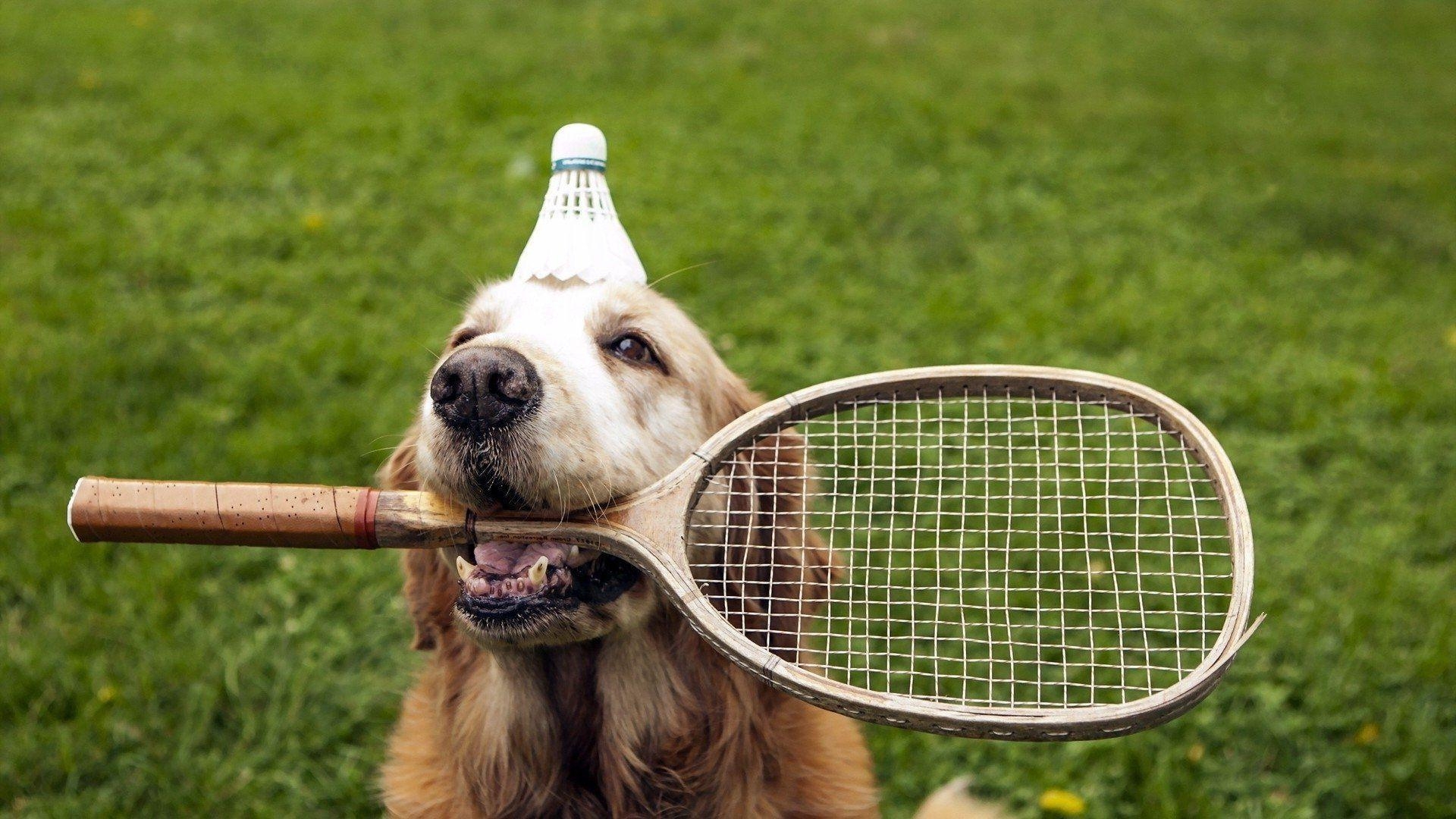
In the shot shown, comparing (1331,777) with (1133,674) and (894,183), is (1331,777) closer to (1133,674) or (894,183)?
(1133,674)

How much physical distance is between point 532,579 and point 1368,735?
109 inches

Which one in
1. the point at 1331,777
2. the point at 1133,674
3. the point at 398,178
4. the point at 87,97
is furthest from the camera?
the point at 87,97

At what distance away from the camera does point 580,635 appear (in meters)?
2.21

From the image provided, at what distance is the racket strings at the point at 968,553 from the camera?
8.34 ft

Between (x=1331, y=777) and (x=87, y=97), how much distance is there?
25.6 ft

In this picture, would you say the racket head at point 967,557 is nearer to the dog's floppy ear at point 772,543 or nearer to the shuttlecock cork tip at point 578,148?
the dog's floppy ear at point 772,543

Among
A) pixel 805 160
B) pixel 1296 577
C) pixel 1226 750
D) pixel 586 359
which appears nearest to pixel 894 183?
pixel 805 160

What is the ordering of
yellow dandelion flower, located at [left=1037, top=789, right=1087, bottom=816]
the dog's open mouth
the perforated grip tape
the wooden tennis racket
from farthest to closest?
yellow dandelion flower, located at [left=1037, top=789, right=1087, bottom=816]
the dog's open mouth
the perforated grip tape
the wooden tennis racket

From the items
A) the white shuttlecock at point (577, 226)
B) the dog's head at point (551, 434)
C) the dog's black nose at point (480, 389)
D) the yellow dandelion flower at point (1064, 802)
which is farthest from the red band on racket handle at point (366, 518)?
the yellow dandelion flower at point (1064, 802)

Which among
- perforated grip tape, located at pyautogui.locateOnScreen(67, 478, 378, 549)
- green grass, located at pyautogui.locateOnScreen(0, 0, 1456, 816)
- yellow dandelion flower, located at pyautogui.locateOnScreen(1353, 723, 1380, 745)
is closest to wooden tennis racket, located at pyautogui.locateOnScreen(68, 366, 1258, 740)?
perforated grip tape, located at pyautogui.locateOnScreen(67, 478, 378, 549)

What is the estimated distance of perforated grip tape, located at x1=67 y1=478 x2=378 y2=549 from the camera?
2039mm

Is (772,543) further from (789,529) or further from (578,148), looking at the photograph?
(578,148)

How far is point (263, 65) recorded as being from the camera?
815 cm

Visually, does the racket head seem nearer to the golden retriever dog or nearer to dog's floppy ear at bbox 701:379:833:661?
dog's floppy ear at bbox 701:379:833:661
